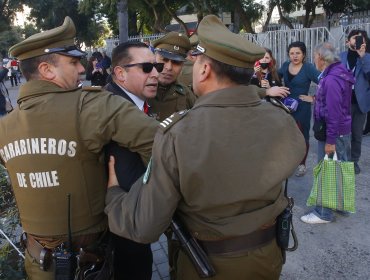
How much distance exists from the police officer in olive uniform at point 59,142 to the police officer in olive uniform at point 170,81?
52.2 inches

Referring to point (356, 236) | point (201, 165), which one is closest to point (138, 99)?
point (201, 165)

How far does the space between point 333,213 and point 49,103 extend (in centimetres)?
349

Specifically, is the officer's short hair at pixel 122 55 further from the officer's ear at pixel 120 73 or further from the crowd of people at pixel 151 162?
the crowd of people at pixel 151 162

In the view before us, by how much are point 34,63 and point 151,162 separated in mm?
791

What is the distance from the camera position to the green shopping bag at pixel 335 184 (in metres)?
3.84

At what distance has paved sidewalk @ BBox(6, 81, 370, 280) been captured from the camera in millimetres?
3354

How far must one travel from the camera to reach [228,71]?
1.68 meters

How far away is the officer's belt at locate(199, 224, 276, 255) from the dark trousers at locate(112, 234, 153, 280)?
0.58 m

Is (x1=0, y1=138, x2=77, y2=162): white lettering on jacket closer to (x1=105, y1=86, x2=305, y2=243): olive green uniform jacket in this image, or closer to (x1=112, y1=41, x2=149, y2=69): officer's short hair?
(x1=105, y1=86, x2=305, y2=243): olive green uniform jacket

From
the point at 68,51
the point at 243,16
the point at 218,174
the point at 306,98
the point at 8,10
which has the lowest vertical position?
the point at 306,98

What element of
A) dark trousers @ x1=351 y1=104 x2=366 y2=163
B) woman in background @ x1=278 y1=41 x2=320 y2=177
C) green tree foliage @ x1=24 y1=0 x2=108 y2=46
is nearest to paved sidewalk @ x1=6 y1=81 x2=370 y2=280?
dark trousers @ x1=351 y1=104 x2=366 y2=163

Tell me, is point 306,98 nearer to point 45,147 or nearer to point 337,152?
point 337,152

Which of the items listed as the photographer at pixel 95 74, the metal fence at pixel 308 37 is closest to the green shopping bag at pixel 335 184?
the photographer at pixel 95 74

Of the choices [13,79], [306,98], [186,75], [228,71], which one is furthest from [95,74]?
[13,79]
